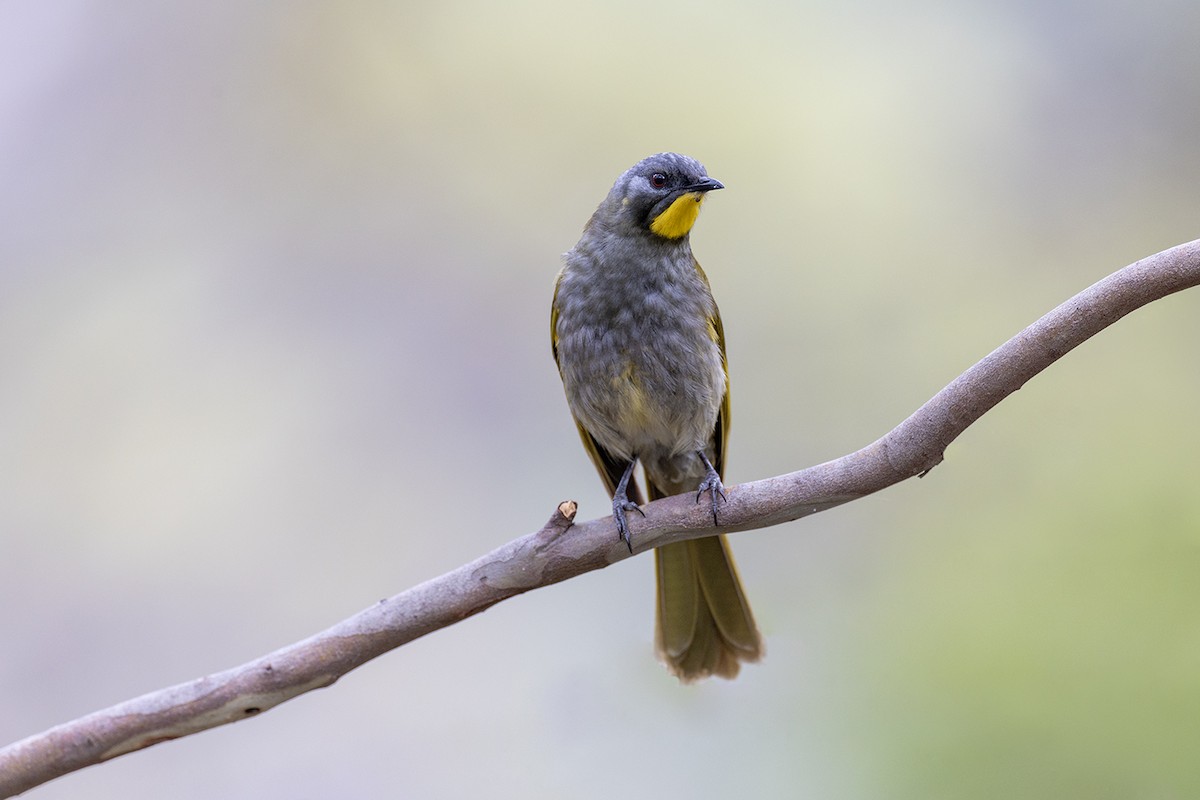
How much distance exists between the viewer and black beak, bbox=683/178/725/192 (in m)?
2.26

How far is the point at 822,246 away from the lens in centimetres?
332

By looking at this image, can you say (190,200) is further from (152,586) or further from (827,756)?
(827,756)

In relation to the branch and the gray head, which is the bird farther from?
the branch

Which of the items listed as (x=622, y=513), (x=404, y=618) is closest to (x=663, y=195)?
(x=622, y=513)

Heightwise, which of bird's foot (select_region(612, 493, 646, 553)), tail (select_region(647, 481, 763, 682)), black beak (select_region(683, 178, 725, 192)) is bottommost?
tail (select_region(647, 481, 763, 682))

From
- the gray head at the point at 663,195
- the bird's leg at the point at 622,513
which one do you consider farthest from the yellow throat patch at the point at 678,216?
the bird's leg at the point at 622,513

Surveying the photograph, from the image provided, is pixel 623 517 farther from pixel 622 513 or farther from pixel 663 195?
pixel 663 195

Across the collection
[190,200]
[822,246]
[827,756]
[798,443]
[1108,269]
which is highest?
[190,200]

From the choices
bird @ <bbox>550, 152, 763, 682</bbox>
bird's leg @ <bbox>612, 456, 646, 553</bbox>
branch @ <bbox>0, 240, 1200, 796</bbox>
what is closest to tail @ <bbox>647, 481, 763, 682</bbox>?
bird @ <bbox>550, 152, 763, 682</bbox>

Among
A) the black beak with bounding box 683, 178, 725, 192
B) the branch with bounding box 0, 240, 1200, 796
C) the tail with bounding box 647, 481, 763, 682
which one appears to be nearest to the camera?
the branch with bounding box 0, 240, 1200, 796

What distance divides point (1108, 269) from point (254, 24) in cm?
267

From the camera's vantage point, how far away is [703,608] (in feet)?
7.85

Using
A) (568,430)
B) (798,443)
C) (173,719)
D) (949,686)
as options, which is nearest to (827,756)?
(949,686)

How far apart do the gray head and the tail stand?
0.68 m
